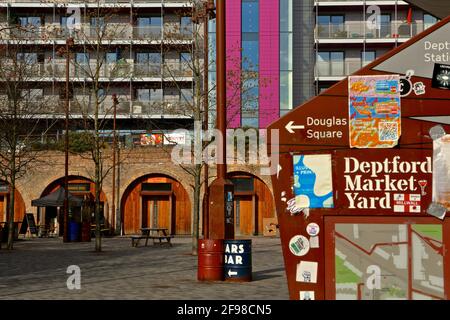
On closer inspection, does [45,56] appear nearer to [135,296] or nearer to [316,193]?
[135,296]

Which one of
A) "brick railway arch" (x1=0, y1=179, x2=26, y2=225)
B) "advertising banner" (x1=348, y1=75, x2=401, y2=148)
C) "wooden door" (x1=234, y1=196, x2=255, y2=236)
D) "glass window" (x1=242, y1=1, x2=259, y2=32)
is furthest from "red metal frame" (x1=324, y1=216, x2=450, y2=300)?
"glass window" (x1=242, y1=1, x2=259, y2=32)

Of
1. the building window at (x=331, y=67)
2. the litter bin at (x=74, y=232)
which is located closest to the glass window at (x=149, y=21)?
the building window at (x=331, y=67)

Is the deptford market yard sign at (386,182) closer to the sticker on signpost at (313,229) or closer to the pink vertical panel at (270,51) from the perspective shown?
the sticker on signpost at (313,229)

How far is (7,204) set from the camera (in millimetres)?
42469

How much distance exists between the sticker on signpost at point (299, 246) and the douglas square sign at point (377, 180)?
0.02m

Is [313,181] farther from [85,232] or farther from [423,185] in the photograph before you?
[85,232]

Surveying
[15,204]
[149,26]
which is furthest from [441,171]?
[149,26]

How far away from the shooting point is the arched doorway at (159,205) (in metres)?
41.8

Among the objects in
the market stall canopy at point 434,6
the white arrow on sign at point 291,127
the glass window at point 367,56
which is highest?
the glass window at point 367,56

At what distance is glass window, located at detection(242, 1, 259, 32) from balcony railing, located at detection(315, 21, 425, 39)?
442 centimetres

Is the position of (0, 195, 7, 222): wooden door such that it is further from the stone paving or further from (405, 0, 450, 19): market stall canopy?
(405, 0, 450, 19): market stall canopy

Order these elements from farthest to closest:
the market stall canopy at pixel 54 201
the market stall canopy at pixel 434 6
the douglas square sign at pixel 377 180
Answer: the market stall canopy at pixel 54 201
the market stall canopy at pixel 434 6
the douglas square sign at pixel 377 180

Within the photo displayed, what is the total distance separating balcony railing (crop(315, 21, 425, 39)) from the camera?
47250 mm
